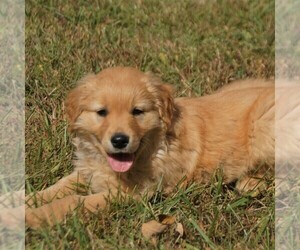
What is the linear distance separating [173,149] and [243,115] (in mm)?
677

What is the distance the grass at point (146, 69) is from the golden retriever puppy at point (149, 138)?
0.70 ft

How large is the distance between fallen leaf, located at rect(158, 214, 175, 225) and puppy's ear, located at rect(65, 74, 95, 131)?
96 centimetres

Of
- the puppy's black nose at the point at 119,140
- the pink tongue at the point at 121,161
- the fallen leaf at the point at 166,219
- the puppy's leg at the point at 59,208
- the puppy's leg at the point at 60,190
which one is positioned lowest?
the fallen leaf at the point at 166,219

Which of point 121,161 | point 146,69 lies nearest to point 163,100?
point 121,161

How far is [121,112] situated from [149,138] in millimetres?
364

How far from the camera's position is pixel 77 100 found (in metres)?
5.07

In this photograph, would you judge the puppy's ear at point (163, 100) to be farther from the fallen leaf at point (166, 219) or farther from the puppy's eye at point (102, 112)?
the fallen leaf at point (166, 219)

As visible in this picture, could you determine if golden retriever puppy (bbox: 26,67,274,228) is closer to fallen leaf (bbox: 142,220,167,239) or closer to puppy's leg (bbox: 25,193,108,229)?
puppy's leg (bbox: 25,193,108,229)

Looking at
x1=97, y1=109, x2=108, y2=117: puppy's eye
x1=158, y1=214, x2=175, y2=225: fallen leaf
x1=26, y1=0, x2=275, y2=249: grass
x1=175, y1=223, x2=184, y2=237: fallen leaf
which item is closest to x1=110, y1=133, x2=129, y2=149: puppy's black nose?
x1=97, y1=109, x2=108, y2=117: puppy's eye

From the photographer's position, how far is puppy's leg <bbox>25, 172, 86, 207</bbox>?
4.77 meters

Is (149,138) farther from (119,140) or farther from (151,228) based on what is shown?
(151,228)

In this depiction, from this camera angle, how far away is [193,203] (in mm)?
4867

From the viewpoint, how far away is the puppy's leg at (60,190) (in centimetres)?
477

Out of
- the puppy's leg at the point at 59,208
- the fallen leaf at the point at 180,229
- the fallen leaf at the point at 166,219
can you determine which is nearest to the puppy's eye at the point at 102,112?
the puppy's leg at the point at 59,208
